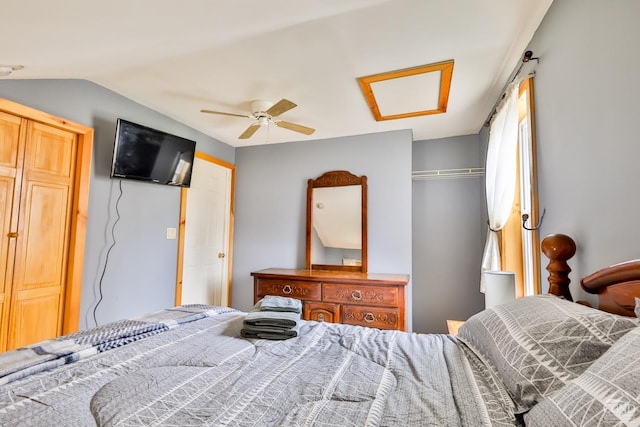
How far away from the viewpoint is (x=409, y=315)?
10.1ft

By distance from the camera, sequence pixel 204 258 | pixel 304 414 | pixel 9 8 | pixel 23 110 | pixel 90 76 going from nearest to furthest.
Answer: pixel 304 414 < pixel 9 8 < pixel 23 110 < pixel 90 76 < pixel 204 258

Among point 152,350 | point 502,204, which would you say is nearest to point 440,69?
point 502,204

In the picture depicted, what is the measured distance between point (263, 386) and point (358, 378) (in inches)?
12.1

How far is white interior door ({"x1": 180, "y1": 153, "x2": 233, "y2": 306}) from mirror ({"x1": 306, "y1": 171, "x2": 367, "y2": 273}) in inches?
44.0

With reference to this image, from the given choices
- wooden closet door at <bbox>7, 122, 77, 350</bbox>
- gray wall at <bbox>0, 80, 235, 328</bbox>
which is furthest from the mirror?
wooden closet door at <bbox>7, 122, 77, 350</bbox>

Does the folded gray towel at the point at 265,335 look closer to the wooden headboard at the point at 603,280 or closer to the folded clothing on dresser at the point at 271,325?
the folded clothing on dresser at the point at 271,325

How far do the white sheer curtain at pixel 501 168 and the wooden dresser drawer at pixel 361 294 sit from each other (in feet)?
2.82

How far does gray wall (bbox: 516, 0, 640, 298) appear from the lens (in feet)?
3.25

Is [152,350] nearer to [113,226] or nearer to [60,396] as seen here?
[60,396]

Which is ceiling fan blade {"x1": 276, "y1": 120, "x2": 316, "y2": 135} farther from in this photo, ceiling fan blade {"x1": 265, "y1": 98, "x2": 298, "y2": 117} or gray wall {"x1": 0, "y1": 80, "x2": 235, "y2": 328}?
gray wall {"x1": 0, "y1": 80, "x2": 235, "y2": 328}

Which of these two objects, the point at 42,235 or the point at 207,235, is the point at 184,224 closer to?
the point at 207,235

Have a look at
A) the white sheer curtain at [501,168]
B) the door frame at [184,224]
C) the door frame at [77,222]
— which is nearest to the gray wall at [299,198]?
the door frame at [184,224]

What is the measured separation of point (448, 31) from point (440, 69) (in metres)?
0.37

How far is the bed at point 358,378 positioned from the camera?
69 cm
